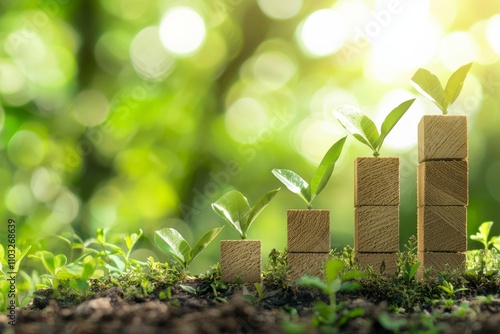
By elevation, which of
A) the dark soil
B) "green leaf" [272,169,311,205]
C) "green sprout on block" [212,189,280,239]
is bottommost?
the dark soil

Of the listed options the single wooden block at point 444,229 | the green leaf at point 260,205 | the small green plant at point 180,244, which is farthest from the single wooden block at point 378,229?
the small green plant at point 180,244

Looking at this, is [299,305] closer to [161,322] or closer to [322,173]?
[322,173]

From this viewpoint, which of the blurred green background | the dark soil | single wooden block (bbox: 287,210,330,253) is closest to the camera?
the dark soil

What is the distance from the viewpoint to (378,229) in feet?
7.20

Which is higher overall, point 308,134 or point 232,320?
point 308,134

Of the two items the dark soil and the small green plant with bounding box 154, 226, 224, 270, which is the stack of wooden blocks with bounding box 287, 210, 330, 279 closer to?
the dark soil

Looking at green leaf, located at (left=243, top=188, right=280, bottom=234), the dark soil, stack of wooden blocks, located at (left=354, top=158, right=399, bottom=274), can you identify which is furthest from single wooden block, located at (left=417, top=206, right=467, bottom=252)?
green leaf, located at (left=243, top=188, right=280, bottom=234)

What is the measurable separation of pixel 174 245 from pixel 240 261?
0.29m

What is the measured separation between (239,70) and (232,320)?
291 cm

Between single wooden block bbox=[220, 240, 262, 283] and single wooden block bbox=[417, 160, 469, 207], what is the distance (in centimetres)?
73

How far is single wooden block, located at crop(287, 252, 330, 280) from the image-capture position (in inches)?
85.7

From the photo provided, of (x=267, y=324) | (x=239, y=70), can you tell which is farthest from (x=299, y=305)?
(x=239, y=70)

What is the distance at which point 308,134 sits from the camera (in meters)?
4.09

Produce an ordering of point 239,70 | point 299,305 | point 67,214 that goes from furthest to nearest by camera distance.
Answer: point 239,70 < point 67,214 < point 299,305
